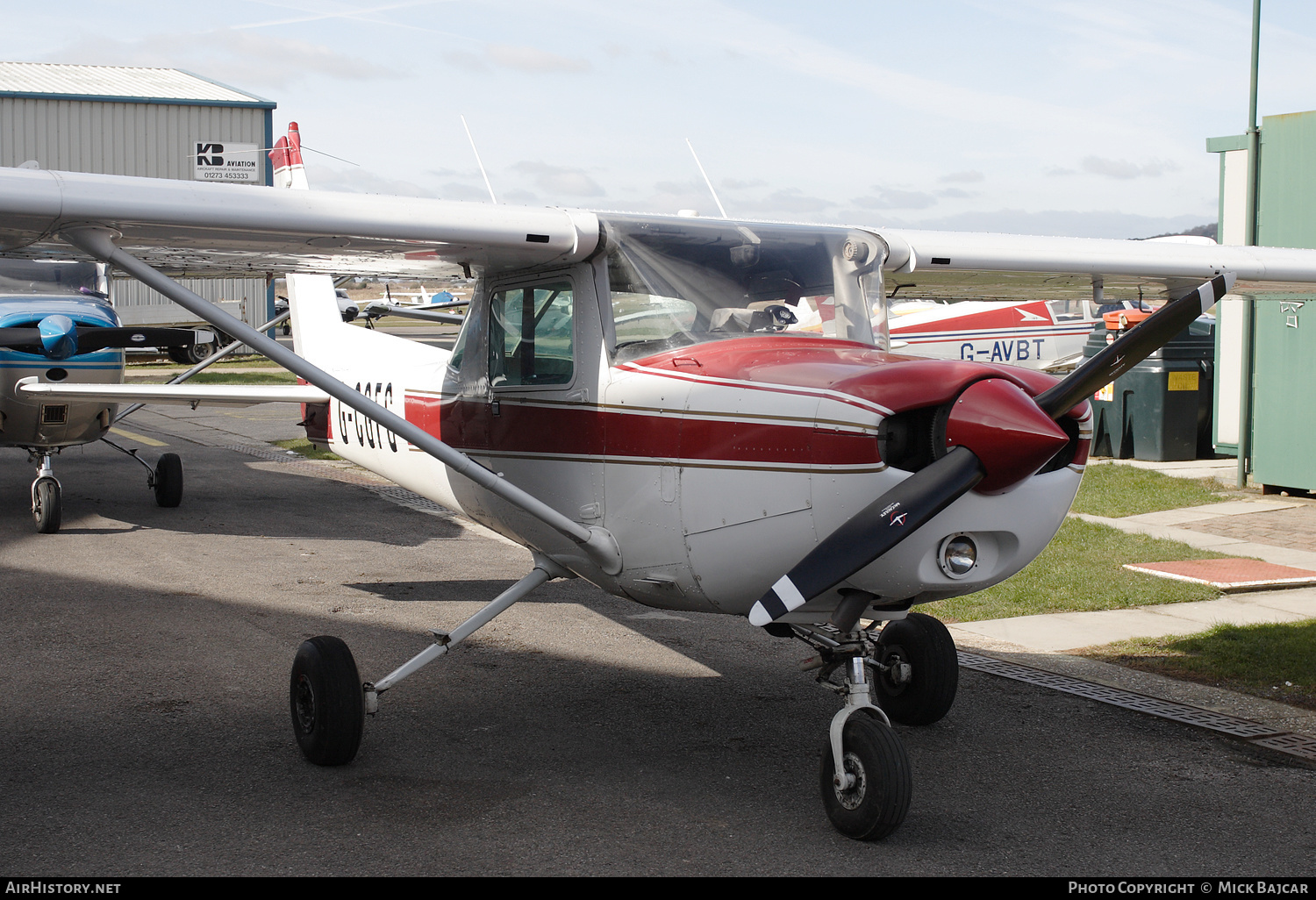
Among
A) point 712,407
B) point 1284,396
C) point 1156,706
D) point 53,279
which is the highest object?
point 53,279

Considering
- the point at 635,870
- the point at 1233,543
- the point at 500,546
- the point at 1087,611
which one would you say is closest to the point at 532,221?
the point at 635,870

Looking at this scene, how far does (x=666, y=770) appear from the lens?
4.72 m

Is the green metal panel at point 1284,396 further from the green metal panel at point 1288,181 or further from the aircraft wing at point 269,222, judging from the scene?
the aircraft wing at point 269,222

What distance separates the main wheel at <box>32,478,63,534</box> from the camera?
940 cm

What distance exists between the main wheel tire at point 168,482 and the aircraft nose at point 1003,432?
886 centimetres

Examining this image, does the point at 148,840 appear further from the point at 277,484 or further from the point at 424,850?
the point at 277,484

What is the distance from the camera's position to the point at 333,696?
15.3 feet

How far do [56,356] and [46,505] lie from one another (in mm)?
1221

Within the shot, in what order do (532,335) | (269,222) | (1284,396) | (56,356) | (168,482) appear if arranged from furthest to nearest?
(1284,396), (168,482), (56,356), (532,335), (269,222)

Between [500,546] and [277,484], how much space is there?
13.8 feet

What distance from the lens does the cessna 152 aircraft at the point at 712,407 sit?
3.80 m

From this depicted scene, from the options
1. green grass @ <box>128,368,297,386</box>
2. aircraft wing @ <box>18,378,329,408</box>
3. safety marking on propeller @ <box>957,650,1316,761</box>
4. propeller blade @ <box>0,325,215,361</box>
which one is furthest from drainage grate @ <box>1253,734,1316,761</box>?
green grass @ <box>128,368,297,386</box>

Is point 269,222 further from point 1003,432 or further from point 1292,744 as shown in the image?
point 1292,744

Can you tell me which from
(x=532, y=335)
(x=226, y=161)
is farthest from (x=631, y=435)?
(x=226, y=161)
